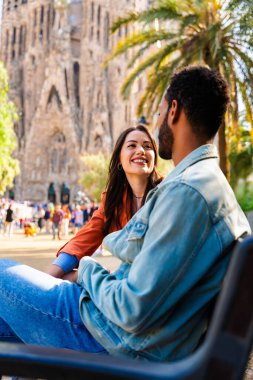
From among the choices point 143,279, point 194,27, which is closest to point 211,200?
point 143,279

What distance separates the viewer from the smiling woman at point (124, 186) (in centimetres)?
267

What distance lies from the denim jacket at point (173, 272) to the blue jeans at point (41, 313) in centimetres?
11

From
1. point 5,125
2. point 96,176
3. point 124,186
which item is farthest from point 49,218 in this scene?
point 124,186

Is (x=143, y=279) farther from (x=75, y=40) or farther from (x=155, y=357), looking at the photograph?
(x=75, y=40)

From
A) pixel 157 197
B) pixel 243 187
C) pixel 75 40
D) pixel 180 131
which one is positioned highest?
pixel 75 40

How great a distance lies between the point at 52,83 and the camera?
4219 centimetres

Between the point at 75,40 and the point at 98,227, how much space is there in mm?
46061

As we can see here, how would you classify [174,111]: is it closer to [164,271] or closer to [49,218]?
[164,271]

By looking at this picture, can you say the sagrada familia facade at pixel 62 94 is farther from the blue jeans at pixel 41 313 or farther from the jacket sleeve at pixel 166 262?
the jacket sleeve at pixel 166 262

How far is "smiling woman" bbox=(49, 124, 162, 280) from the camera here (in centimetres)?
267

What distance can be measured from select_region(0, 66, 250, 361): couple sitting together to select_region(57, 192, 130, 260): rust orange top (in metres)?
0.81

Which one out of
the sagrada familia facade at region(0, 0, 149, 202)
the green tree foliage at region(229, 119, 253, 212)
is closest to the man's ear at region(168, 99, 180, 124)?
the green tree foliage at region(229, 119, 253, 212)

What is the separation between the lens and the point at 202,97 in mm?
1528

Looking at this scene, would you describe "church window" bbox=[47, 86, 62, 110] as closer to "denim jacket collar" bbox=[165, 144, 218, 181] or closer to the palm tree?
the palm tree
